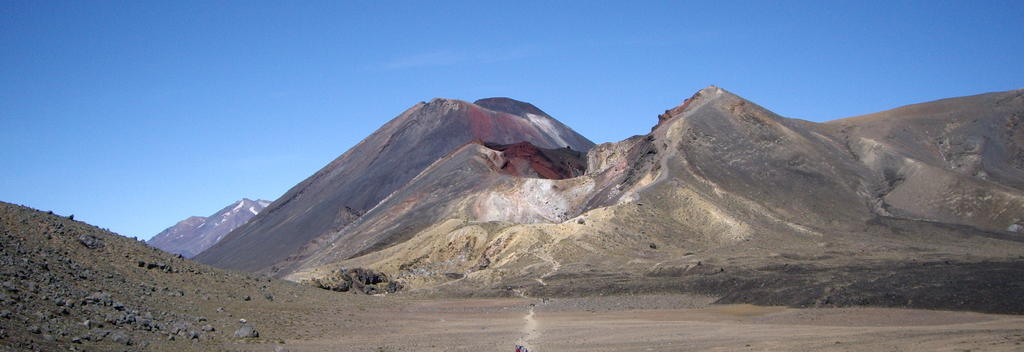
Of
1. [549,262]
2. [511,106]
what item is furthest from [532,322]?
[511,106]

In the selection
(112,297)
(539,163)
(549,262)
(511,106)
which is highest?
(511,106)

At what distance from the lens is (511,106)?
18388cm

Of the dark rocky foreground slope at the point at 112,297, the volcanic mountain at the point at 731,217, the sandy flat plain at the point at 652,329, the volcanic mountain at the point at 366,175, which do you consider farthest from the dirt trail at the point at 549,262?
the volcanic mountain at the point at 366,175

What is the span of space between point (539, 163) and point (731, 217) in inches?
1873

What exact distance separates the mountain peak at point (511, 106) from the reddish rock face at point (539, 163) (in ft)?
174

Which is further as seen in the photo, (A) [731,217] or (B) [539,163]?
(B) [539,163]

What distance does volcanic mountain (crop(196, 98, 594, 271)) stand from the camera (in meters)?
114

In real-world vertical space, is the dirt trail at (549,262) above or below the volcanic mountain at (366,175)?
below

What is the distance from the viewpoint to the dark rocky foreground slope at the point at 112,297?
68.4ft

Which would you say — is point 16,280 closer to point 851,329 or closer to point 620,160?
point 851,329

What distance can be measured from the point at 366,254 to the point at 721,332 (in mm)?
56122

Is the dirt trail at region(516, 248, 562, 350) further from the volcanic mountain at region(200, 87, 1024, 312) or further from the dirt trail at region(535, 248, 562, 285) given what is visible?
the volcanic mountain at region(200, 87, 1024, 312)

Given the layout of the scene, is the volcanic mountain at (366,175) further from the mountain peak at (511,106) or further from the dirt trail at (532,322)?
the dirt trail at (532,322)

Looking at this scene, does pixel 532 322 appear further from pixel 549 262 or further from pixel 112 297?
pixel 549 262
